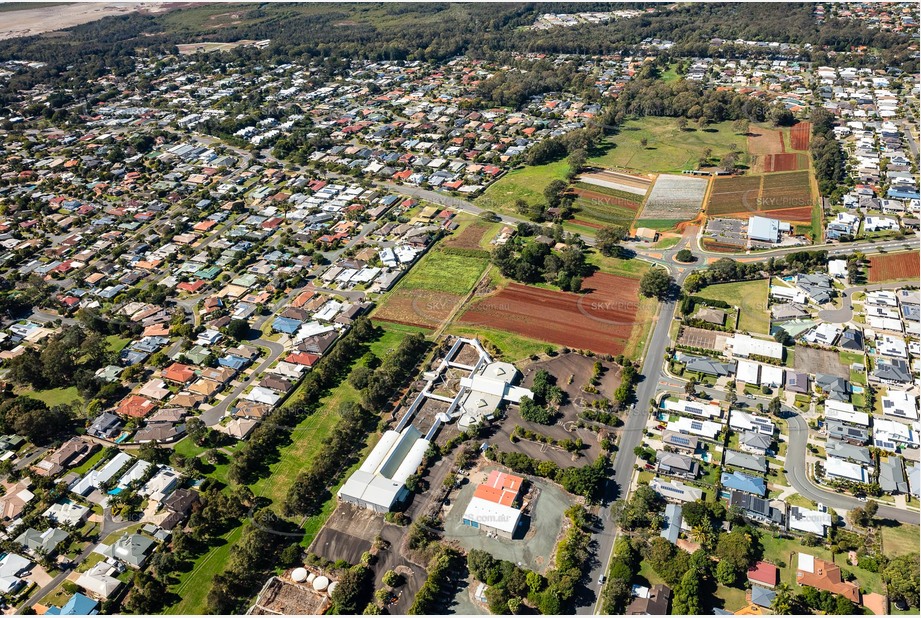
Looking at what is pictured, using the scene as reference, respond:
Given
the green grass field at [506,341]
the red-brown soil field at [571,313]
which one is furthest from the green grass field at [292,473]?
the red-brown soil field at [571,313]

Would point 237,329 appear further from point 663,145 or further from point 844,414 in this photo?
point 663,145

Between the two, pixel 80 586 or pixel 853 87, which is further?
pixel 853 87

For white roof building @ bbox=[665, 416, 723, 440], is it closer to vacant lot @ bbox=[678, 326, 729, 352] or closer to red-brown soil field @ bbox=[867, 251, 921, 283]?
vacant lot @ bbox=[678, 326, 729, 352]

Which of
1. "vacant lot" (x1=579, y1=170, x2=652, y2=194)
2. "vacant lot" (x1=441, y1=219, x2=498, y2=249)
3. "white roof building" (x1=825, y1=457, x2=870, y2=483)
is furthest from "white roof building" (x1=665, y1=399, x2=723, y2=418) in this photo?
"vacant lot" (x1=579, y1=170, x2=652, y2=194)

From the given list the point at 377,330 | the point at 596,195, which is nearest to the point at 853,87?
the point at 596,195

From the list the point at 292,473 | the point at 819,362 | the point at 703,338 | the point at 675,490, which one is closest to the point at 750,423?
the point at 675,490

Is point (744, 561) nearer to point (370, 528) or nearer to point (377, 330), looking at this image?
point (370, 528)

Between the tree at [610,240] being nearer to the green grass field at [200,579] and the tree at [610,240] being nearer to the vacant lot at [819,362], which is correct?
the vacant lot at [819,362]
